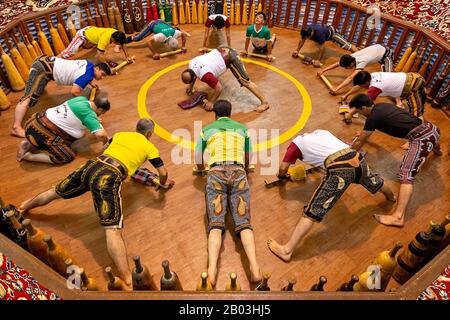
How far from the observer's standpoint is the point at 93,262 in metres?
3.13

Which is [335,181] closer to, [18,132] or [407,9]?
[18,132]

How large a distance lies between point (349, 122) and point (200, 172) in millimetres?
2575

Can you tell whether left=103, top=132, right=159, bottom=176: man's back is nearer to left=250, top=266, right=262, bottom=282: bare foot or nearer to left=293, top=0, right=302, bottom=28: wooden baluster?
left=250, top=266, right=262, bottom=282: bare foot

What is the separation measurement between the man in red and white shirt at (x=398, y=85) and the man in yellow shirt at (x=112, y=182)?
3.14 m

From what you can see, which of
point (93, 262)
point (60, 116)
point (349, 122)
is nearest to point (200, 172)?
point (93, 262)

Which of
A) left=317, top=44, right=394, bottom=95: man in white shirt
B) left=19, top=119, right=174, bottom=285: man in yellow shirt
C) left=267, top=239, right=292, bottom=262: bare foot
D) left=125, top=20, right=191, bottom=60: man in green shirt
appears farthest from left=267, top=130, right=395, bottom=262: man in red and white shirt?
left=125, top=20, right=191, bottom=60: man in green shirt

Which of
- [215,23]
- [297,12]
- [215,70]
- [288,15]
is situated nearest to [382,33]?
[297,12]

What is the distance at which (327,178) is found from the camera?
315cm

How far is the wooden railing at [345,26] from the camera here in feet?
17.3

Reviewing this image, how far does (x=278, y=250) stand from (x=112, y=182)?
1.82 metres

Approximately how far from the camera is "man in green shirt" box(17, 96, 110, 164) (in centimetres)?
380

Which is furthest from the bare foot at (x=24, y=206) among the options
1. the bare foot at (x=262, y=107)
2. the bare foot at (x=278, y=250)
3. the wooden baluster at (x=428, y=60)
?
the wooden baluster at (x=428, y=60)

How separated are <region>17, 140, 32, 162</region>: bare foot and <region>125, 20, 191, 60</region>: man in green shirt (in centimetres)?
308
